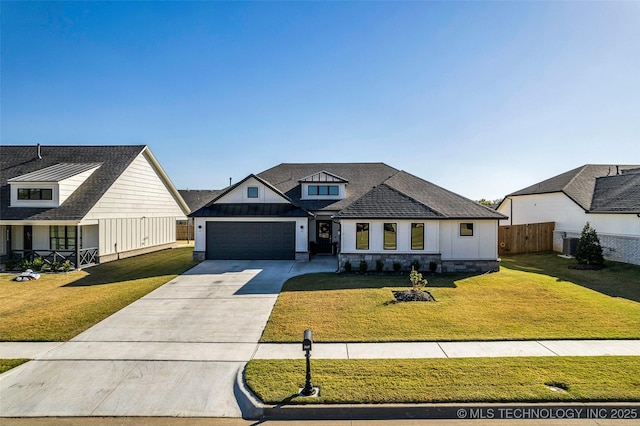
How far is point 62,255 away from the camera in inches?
732

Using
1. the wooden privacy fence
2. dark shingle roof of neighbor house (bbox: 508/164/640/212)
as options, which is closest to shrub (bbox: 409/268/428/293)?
the wooden privacy fence

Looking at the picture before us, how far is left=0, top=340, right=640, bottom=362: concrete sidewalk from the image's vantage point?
7.52m

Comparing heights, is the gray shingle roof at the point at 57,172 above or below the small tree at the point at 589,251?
above

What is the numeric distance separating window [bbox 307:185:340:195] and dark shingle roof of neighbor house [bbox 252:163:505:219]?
660 millimetres

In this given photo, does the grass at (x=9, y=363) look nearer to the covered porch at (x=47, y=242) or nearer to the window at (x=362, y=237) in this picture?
the covered porch at (x=47, y=242)

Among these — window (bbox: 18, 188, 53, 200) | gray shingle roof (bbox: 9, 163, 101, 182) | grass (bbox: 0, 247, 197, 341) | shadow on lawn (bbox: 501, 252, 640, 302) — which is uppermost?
gray shingle roof (bbox: 9, 163, 101, 182)

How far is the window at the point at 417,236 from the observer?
16.6 meters

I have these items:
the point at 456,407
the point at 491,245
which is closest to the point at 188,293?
the point at 456,407

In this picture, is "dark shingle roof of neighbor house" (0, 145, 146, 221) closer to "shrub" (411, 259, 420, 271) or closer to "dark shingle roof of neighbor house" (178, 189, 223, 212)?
"dark shingle roof of neighbor house" (178, 189, 223, 212)

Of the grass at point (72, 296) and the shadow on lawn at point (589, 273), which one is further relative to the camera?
the shadow on lawn at point (589, 273)

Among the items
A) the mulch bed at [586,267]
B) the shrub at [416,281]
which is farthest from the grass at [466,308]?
the mulch bed at [586,267]

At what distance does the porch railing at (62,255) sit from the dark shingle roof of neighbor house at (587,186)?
30.0m

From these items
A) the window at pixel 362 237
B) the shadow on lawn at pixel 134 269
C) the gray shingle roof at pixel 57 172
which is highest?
the gray shingle roof at pixel 57 172

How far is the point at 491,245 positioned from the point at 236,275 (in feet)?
42.2
